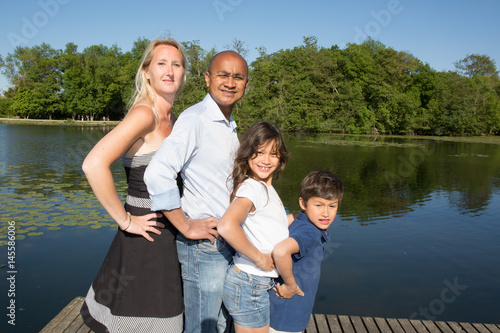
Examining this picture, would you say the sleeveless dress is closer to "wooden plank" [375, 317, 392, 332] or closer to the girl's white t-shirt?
the girl's white t-shirt

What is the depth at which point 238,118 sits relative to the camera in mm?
34000

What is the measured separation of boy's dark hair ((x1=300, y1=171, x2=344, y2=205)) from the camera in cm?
185

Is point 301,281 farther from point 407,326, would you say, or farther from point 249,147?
point 407,326

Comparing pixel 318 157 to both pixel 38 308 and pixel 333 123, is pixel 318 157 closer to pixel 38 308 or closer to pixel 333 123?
pixel 38 308

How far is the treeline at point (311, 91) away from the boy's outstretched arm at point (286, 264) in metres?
32.0

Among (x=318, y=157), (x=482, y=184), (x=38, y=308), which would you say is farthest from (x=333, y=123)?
(x=38, y=308)

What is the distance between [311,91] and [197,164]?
122 ft

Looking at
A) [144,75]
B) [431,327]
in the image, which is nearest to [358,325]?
[431,327]

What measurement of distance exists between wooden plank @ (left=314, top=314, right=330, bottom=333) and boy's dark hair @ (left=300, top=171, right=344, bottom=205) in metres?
1.70

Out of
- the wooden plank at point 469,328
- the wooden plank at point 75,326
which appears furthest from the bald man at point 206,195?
the wooden plank at point 469,328

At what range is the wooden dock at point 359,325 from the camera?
9.96ft

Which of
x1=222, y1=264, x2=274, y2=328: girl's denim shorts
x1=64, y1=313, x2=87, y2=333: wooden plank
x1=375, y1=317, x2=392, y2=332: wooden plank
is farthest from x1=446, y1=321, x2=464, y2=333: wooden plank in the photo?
x1=64, y1=313, x2=87, y2=333: wooden plank

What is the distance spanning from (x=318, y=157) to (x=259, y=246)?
1662 cm

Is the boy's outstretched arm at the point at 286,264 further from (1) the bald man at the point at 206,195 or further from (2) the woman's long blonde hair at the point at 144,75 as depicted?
(2) the woman's long blonde hair at the point at 144,75
